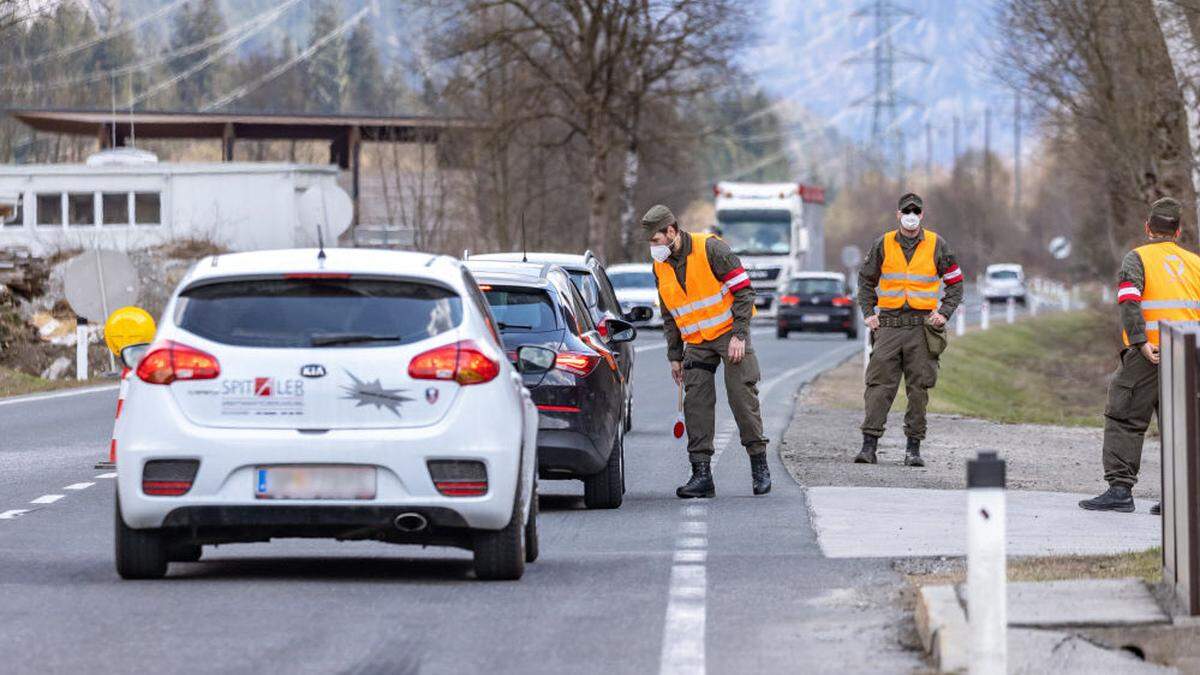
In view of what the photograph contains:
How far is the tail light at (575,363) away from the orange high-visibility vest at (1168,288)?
9.93 feet

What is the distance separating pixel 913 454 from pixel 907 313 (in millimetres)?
1020

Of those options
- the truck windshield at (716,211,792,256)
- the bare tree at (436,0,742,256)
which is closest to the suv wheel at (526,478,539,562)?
the bare tree at (436,0,742,256)

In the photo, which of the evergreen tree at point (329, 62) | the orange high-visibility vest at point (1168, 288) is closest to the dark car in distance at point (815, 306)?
the orange high-visibility vest at point (1168, 288)

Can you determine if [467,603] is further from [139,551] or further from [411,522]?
[139,551]

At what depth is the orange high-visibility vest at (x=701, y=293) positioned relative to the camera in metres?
14.7

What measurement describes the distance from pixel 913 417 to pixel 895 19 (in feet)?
303

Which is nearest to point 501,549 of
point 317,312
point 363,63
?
point 317,312

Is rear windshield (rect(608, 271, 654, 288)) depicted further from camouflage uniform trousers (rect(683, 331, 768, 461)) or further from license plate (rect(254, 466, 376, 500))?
license plate (rect(254, 466, 376, 500))

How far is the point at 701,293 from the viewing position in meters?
14.7

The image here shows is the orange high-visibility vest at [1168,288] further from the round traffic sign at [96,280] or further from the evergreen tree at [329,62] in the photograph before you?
the evergreen tree at [329,62]

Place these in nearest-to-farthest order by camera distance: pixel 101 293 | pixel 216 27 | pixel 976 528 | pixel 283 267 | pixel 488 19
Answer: pixel 976 528
pixel 283 267
pixel 101 293
pixel 488 19
pixel 216 27

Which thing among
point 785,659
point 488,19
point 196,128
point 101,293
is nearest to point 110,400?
point 101,293

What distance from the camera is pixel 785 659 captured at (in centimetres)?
823

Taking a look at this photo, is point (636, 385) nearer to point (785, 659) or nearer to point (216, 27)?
point (785, 659)
